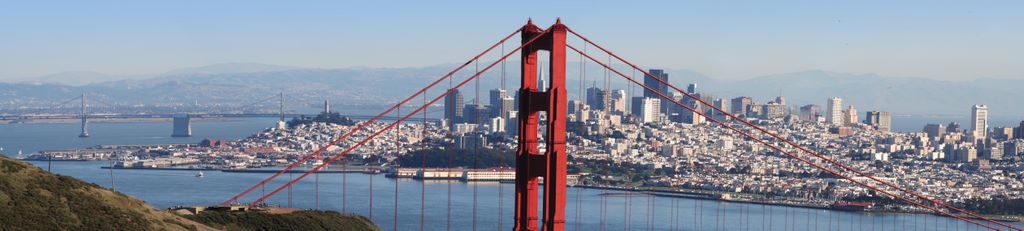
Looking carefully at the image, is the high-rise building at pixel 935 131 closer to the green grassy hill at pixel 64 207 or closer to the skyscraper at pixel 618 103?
the skyscraper at pixel 618 103

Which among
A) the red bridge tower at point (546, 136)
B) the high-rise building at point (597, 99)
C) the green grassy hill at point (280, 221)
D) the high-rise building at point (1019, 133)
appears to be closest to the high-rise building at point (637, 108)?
the high-rise building at point (597, 99)

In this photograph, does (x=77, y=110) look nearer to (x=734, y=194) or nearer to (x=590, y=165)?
(x=590, y=165)

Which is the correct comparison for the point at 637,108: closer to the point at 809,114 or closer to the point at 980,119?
the point at 809,114

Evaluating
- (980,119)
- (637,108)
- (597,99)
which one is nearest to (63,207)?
(597,99)

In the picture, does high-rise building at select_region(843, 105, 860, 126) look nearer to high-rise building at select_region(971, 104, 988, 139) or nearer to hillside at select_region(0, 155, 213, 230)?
high-rise building at select_region(971, 104, 988, 139)

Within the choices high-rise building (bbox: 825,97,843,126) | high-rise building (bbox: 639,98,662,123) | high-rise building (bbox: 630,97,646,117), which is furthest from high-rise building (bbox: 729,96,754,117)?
high-rise building (bbox: 639,98,662,123)

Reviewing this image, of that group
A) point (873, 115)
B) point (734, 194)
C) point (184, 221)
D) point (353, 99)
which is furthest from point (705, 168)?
point (353, 99)
